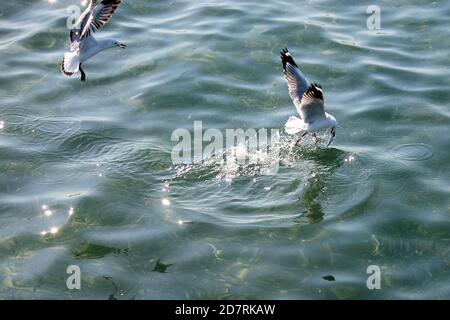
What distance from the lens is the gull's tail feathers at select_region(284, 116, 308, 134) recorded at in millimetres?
11531

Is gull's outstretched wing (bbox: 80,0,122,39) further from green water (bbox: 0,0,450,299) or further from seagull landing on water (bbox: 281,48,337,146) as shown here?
seagull landing on water (bbox: 281,48,337,146)

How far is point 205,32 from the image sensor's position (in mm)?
15922

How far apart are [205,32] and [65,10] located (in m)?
3.59

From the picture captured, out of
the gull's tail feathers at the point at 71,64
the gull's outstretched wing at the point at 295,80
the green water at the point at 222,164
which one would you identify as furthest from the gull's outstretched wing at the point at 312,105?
the gull's tail feathers at the point at 71,64

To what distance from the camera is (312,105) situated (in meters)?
11.3

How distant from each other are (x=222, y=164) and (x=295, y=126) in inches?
51.0

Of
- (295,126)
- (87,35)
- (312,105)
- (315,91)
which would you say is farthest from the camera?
(295,126)

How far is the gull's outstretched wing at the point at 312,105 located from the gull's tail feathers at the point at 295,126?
0.31ft

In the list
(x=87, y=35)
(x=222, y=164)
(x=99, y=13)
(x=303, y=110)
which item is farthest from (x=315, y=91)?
(x=87, y=35)

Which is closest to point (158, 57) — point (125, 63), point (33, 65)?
point (125, 63)

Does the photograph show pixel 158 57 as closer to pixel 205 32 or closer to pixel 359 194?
pixel 205 32

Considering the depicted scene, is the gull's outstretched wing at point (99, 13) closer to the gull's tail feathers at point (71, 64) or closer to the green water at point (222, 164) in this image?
the gull's tail feathers at point (71, 64)

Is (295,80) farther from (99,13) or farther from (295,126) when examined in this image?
(99,13)

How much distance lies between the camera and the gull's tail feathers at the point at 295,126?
11531mm
